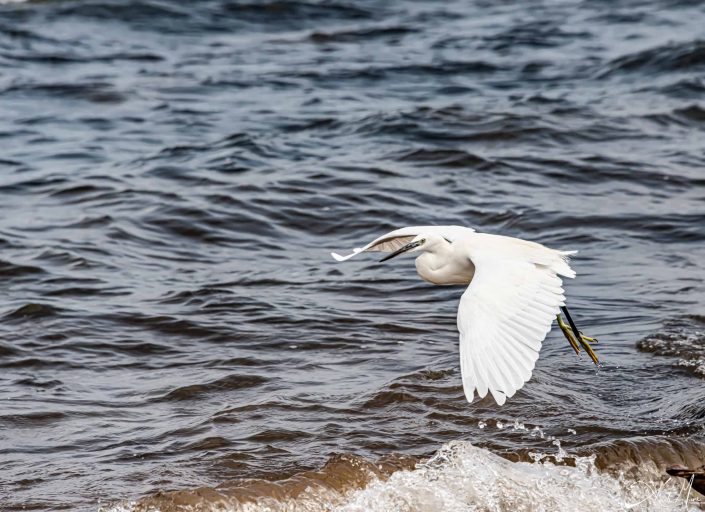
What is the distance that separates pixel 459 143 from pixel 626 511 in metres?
5.16

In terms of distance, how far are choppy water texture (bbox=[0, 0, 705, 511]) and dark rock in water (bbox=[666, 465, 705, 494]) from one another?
95 millimetres

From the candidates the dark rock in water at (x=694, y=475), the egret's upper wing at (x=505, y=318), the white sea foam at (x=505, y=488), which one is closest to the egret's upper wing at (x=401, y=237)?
the egret's upper wing at (x=505, y=318)

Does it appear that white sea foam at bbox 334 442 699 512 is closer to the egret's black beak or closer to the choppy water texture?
the choppy water texture

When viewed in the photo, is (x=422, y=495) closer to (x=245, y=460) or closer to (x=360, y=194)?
(x=245, y=460)

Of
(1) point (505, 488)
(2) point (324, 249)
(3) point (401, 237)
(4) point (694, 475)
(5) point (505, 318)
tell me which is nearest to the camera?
(5) point (505, 318)

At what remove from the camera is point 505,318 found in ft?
12.3

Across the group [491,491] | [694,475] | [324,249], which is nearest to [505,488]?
→ [491,491]

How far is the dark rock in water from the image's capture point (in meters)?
3.83

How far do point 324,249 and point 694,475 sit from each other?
3.37m

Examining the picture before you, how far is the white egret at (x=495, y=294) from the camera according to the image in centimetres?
352

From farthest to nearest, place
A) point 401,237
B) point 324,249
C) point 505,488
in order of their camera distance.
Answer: point 324,249, point 401,237, point 505,488

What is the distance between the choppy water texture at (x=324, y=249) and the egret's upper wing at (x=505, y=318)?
565 millimetres

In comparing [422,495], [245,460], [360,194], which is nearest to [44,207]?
[360,194]

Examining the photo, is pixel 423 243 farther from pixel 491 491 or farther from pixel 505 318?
pixel 491 491
